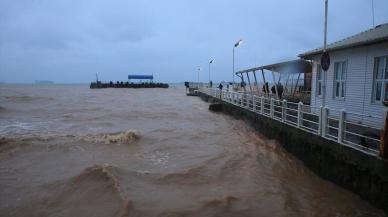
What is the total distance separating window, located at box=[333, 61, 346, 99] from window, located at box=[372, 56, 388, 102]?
5.93 feet

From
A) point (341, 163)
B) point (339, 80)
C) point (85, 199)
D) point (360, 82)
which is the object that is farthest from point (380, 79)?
point (85, 199)

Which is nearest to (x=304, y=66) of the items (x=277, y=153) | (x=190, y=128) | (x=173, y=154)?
(x=190, y=128)

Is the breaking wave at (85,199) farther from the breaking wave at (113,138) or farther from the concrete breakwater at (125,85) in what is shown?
the concrete breakwater at (125,85)

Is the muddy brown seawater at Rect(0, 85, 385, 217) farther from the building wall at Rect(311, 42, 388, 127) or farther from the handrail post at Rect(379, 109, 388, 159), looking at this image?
the building wall at Rect(311, 42, 388, 127)

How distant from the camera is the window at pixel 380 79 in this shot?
11.2 meters

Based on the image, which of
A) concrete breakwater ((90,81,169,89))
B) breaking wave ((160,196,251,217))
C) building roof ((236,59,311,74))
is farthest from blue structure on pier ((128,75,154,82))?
breaking wave ((160,196,251,217))

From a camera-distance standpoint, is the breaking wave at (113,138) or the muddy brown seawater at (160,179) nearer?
the muddy brown seawater at (160,179)

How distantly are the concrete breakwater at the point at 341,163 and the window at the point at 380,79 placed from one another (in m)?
2.92

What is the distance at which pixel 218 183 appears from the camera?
9359mm

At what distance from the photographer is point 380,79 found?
451 inches

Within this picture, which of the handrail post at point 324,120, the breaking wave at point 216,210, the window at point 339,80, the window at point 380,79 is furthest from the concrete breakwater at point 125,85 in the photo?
the breaking wave at point 216,210

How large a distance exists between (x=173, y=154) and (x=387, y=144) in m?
7.71

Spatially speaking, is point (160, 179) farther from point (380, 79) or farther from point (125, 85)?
point (125, 85)

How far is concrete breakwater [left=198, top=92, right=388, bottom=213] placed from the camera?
699cm
